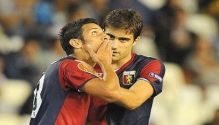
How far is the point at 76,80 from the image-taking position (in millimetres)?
6223

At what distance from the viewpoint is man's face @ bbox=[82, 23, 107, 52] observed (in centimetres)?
639

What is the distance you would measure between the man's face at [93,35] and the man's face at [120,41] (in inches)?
9.3

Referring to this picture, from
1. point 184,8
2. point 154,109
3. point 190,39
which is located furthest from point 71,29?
point 184,8

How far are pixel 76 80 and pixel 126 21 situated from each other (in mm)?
875

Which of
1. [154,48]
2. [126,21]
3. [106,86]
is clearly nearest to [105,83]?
[106,86]

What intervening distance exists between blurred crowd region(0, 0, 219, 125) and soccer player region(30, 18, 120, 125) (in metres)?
4.09

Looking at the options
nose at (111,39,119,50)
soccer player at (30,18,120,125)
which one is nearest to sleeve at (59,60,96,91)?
soccer player at (30,18,120,125)

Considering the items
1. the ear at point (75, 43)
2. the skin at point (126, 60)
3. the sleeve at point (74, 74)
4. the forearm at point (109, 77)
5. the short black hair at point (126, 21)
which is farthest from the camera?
the short black hair at point (126, 21)

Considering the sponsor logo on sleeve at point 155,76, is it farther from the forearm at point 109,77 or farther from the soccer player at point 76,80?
the forearm at point 109,77

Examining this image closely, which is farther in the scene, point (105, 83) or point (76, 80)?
point (76, 80)

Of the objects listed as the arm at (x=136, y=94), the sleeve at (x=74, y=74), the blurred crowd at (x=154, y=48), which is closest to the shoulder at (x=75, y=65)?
the sleeve at (x=74, y=74)

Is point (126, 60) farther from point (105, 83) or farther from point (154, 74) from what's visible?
point (105, 83)

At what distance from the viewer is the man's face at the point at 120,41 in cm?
673

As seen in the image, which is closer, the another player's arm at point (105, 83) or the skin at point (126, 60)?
the another player's arm at point (105, 83)
